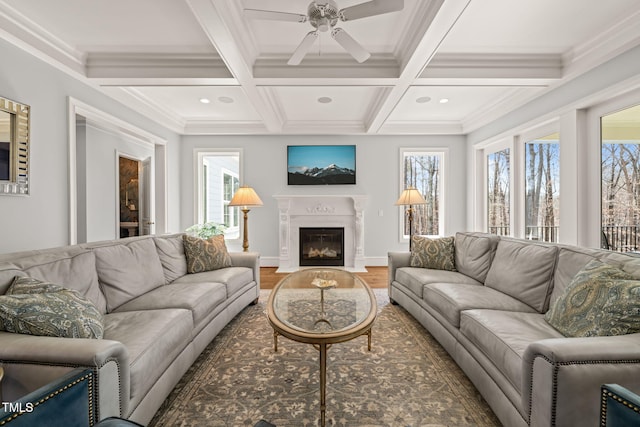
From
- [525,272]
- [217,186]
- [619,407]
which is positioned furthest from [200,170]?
[619,407]

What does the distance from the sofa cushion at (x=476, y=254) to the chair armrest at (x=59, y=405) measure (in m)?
2.87

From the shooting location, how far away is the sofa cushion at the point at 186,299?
2066 millimetres

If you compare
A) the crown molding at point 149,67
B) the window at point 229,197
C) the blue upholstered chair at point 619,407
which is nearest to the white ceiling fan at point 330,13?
the crown molding at point 149,67

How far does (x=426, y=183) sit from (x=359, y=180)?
4.34 feet

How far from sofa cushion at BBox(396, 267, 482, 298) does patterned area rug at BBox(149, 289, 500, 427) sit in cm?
45

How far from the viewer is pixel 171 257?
2.90 metres

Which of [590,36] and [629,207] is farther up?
[590,36]

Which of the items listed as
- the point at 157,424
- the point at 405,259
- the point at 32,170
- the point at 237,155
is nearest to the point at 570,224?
the point at 405,259

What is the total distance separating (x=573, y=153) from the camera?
320 cm

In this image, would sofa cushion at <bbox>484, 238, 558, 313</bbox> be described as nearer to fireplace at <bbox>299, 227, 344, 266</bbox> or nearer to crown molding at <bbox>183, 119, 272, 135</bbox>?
fireplace at <bbox>299, 227, 344, 266</bbox>

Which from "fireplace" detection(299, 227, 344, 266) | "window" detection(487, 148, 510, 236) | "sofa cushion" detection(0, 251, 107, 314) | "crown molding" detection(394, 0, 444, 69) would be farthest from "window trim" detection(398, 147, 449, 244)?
"sofa cushion" detection(0, 251, 107, 314)

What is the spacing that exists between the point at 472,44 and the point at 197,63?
111 inches

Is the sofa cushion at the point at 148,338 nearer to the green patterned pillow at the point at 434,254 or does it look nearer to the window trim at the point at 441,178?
the green patterned pillow at the point at 434,254

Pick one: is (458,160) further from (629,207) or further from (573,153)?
(629,207)
